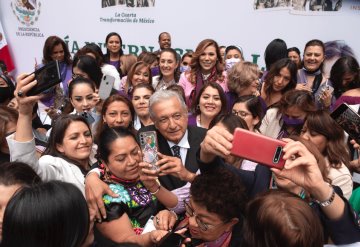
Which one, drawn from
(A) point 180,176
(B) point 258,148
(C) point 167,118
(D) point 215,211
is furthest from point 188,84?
(B) point 258,148

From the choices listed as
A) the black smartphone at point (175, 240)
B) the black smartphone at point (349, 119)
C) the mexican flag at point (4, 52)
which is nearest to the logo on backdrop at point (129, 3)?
the mexican flag at point (4, 52)

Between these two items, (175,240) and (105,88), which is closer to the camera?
(175,240)

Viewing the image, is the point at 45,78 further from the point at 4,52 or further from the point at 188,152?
the point at 4,52

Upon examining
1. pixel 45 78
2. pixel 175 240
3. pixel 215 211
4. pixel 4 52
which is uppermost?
pixel 45 78

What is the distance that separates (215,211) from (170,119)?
980 millimetres

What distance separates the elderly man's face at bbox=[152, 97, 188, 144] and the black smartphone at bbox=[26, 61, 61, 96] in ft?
2.26

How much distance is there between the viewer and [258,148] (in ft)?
4.10

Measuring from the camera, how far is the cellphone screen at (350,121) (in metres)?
1.99

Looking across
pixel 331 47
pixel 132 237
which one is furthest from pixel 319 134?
pixel 331 47

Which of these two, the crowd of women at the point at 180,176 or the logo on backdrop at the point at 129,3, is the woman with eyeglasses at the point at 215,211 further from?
the logo on backdrop at the point at 129,3

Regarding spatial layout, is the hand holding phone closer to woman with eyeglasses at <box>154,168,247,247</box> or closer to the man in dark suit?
woman with eyeglasses at <box>154,168,247,247</box>

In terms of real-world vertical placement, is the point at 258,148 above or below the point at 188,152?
above

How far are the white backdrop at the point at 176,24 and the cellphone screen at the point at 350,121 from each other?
337cm

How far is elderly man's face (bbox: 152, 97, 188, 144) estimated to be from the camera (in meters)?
2.32
